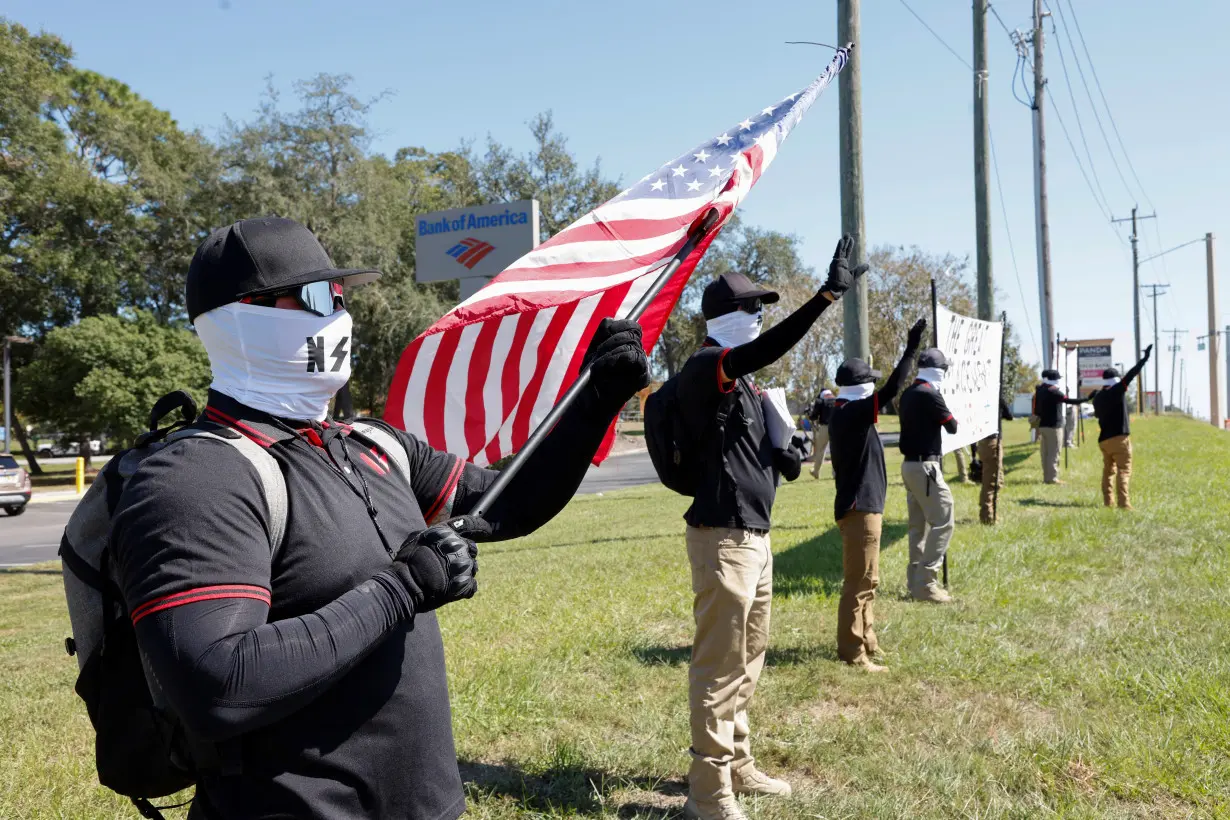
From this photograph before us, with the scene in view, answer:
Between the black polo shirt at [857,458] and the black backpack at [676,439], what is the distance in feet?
7.27

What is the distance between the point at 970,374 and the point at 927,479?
8.11 feet

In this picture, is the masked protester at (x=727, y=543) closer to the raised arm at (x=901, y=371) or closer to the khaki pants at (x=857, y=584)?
the khaki pants at (x=857, y=584)

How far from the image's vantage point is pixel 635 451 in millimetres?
45938

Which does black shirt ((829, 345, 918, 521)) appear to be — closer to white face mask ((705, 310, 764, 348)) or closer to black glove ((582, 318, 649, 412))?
white face mask ((705, 310, 764, 348))

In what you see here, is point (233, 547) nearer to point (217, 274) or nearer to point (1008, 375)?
point (217, 274)

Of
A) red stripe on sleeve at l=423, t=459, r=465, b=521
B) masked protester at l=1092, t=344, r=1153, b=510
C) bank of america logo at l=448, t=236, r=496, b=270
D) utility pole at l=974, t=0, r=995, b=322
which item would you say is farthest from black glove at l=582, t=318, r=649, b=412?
utility pole at l=974, t=0, r=995, b=322

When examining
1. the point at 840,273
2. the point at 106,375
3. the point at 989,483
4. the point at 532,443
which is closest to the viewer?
the point at 532,443

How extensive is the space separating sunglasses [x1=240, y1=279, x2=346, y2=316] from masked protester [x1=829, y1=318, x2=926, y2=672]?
4.74 m

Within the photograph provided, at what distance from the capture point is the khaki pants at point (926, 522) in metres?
8.16

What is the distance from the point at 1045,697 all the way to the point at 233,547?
540cm

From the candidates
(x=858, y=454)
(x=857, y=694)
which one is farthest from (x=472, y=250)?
(x=857, y=694)

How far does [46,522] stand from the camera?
66.8 feet

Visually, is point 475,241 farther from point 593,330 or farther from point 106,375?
point 106,375

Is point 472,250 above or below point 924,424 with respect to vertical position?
above
